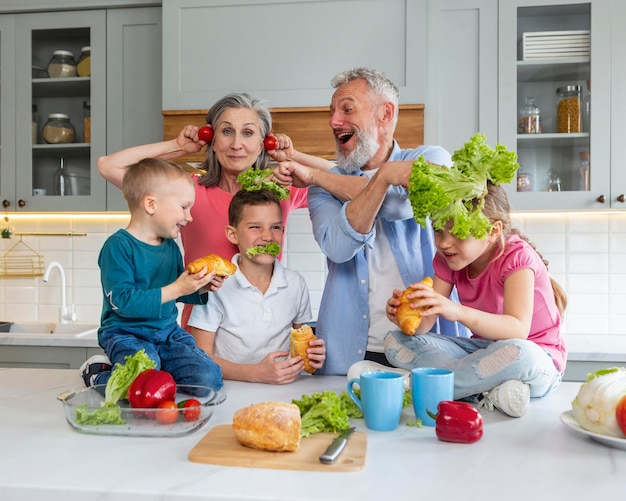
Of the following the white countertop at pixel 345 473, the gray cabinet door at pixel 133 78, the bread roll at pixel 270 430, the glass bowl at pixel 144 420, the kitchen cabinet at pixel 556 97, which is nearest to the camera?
the white countertop at pixel 345 473

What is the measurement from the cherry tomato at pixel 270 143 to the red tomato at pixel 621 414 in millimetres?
1440

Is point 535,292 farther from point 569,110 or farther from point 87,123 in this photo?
point 87,123

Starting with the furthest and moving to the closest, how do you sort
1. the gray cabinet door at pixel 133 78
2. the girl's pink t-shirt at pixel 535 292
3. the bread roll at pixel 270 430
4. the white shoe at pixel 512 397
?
the gray cabinet door at pixel 133 78, the girl's pink t-shirt at pixel 535 292, the white shoe at pixel 512 397, the bread roll at pixel 270 430

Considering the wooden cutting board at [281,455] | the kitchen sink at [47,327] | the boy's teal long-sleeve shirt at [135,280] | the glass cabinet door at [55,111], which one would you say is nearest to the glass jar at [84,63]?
the glass cabinet door at [55,111]

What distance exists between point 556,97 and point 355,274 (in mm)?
1723

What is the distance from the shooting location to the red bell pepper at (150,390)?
131 centimetres

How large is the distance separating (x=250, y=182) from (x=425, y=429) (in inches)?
41.1

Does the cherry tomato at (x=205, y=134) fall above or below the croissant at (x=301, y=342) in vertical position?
above

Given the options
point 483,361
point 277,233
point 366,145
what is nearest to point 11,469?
point 483,361

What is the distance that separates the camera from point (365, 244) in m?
1.95

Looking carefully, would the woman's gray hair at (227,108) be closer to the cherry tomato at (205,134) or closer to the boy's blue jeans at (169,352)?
the cherry tomato at (205,134)

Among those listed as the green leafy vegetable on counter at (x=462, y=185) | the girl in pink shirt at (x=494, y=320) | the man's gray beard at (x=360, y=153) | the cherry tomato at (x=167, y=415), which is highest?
the man's gray beard at (x=360, y=153)

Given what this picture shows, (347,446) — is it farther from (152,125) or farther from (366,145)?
(152,125)

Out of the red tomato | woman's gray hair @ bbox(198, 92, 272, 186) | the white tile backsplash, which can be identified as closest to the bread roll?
the red tomato
